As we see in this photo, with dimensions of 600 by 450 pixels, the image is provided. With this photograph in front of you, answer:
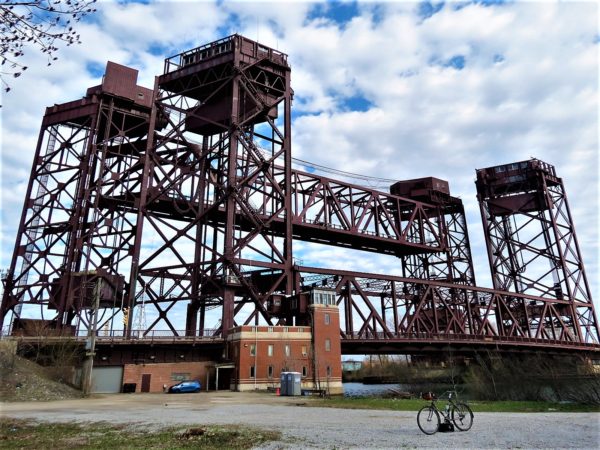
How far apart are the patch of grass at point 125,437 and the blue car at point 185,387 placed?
89.1 ft

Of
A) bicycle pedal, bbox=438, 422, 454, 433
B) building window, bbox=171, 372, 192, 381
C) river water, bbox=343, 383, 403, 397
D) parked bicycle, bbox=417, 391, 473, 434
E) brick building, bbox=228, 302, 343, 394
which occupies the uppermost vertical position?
brick building, bbox=228, 302, 343, 394

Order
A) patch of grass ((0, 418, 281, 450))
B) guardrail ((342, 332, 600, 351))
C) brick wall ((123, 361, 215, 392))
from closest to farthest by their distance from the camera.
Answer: patch of grass ((0, 418, 281, 450)) → brick wall ((123, 361, 215, 392)) → guardrail ((342, 332, 600, 351))

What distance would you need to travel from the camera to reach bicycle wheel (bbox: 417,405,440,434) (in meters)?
14.3

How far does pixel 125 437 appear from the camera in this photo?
46.3ft

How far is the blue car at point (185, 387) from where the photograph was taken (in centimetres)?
4300

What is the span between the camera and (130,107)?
6275cm

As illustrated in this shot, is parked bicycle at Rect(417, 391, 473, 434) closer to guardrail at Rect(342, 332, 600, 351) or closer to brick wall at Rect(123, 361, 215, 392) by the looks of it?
brick wall at Rect(123, 361, 215, 392)

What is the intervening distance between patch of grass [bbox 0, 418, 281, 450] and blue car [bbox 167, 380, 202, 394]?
27.2m

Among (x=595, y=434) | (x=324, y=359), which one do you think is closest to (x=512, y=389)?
(x=324, y=359)

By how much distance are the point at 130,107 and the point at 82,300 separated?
88.0 ft

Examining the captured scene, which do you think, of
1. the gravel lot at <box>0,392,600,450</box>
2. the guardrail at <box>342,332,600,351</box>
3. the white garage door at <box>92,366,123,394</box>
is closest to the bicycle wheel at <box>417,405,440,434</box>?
the gravel lot at <box>0,392,600,450</box>

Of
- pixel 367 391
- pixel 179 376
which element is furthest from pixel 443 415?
pixel 367 391

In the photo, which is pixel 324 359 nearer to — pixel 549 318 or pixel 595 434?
pixel 595 434

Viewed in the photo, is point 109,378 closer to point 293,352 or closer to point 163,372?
point 163,372
